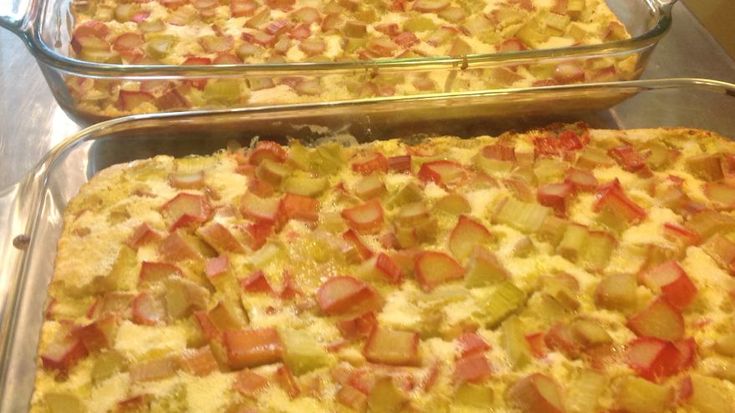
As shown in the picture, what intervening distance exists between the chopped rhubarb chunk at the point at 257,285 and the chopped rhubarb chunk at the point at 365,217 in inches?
8.3

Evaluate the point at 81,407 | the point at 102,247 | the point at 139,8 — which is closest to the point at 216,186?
the point at 102,247

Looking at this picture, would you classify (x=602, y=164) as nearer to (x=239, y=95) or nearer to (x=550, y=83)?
(x=550, y=83)

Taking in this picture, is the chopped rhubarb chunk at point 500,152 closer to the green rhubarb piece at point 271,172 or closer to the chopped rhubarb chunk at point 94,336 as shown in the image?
the green rhubarb piece at point 271,172

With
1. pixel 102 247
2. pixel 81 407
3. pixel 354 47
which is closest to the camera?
pixel 81 407

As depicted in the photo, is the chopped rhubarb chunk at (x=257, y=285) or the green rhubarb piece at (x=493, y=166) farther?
the green rhubarb piece at (x=493, y=166)

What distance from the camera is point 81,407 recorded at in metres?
1.12

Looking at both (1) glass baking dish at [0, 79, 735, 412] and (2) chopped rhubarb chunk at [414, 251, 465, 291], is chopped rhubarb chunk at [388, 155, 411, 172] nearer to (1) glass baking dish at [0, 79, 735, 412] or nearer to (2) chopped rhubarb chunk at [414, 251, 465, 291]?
(1) glass baking dish at [0, 79, 735, 412]

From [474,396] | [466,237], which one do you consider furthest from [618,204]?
[474,396]

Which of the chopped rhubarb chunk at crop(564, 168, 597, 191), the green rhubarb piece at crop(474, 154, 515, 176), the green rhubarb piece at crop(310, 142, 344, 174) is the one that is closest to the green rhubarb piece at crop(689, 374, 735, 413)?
the chopped rhubarb chunk at crop(564, 168, 597, 191)

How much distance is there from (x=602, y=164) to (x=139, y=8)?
1.24 metres

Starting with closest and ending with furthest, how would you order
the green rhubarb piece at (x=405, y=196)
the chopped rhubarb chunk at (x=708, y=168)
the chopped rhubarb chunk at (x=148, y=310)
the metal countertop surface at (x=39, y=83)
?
the chopped rhubarb chunk at (x=148, y=310), the green rhubarb piece at (x=405, y=196), the chopped rhubarb chunk at (x=708, y=168), the metal countertop surface at (x=39, y=83)

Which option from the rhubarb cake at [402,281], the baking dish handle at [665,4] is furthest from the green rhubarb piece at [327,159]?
the baking dish handle at [665,4]

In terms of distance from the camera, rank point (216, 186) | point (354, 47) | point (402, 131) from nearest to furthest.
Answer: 1. point (216, 186)
2. point (402, 131)
3. point (354, 47)

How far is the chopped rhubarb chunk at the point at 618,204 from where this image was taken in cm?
144
